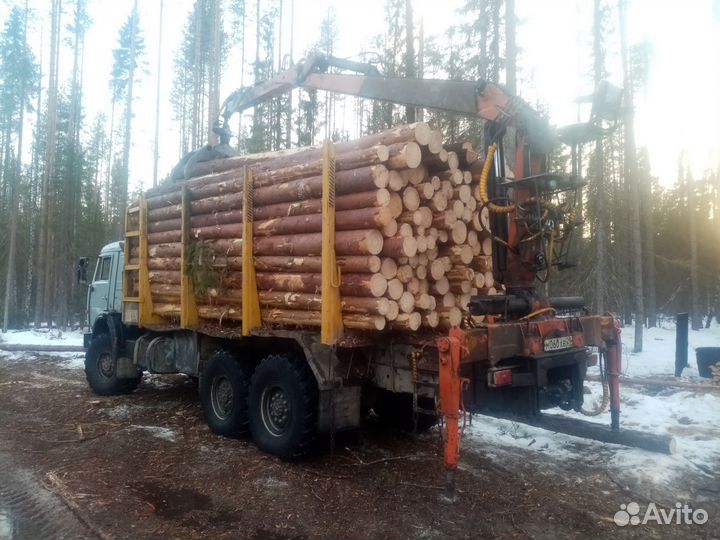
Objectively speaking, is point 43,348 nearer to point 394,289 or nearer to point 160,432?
point 160,432

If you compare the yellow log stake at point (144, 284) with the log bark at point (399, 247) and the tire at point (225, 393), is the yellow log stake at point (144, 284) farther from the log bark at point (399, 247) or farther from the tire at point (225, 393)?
the log bark at point (399, 247)

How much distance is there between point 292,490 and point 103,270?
7.62 metres

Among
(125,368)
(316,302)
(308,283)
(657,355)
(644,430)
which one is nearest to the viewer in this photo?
(316,302)

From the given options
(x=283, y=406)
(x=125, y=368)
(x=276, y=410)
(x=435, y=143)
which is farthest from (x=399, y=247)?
(x=125, y=368)

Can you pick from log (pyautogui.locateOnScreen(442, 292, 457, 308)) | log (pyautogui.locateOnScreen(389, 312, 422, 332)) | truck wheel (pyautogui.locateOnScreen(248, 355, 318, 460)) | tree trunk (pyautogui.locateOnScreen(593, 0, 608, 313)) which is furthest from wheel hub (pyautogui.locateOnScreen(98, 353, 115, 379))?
tree trunk (pyautogui.locateOnScreen(593, 0, 608, 313))

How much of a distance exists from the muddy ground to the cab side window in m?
3.72

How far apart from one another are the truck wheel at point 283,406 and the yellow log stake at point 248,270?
1.86 ft

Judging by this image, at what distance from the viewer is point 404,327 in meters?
5.35

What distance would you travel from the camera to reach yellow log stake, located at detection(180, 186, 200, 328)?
24.6 feet

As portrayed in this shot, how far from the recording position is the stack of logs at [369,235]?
Answer: 523 centimetres

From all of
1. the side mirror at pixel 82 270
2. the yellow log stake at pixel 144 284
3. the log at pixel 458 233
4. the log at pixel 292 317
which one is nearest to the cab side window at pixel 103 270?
the side mirror at pixel 82 270

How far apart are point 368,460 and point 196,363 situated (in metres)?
3.21

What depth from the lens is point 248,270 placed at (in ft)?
21.2

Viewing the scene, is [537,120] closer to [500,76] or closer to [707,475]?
[707,475]
